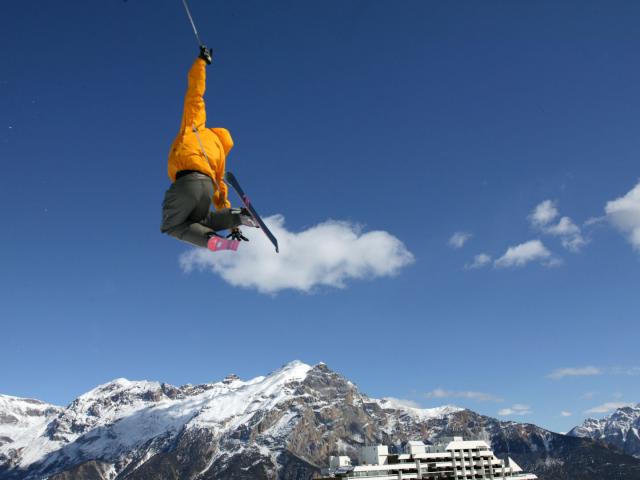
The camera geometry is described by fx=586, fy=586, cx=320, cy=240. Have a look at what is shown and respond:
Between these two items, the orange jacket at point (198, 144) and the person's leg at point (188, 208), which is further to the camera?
the orange jacket at point (198, 144)

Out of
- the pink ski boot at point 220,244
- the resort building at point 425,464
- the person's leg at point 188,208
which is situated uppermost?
the resort building at point 425,464

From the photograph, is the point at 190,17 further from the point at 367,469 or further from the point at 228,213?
the point at 367,469

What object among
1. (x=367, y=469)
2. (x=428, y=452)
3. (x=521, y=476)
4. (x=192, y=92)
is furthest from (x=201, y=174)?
(x=521, y=476)

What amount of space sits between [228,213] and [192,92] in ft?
7.70

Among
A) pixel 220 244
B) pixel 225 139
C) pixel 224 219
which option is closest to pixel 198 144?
pixel 225 139

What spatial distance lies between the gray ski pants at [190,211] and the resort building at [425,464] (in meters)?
111

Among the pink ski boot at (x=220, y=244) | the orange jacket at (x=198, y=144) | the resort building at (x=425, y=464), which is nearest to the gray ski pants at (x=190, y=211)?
the pink ski boot at (x=220, y=244)

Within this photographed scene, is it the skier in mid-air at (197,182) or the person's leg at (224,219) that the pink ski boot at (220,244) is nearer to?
the skier in mid-air at (197,182)

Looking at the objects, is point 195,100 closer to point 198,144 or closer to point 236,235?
point 198,144

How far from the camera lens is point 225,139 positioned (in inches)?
448

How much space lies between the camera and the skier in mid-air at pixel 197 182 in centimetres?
1041

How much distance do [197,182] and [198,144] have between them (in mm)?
812

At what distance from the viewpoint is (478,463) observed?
127062 mm

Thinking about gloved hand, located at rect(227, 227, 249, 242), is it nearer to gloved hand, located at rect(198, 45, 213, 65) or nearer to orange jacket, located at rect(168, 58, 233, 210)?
orange jacket, located at rect(168, 58, 233, 210)
